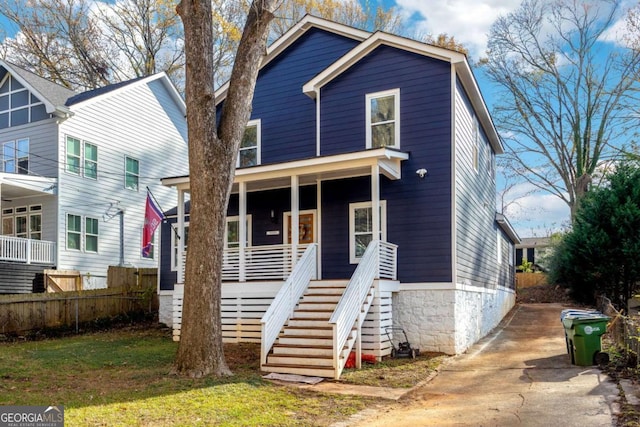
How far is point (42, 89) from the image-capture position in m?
20.7

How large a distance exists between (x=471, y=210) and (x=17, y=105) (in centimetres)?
1717

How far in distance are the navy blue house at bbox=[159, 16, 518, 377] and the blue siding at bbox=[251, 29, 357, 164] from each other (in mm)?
34

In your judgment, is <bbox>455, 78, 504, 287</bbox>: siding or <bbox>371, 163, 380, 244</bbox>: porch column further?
<bbox>455, 78, 504, 287</bbox>: siding

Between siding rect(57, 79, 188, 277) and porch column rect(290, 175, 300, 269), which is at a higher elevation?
siding rect(57, 79, 188, 277)

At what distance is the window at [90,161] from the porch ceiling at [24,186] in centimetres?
153

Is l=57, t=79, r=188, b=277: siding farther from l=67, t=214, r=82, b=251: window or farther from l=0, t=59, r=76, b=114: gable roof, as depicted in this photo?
l=0, t=59, r=76, b=114: gable roof

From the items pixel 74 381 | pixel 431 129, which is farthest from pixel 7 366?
pixel 431 129

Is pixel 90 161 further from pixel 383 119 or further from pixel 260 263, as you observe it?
pixel 383 119

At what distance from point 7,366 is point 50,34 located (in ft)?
74.6

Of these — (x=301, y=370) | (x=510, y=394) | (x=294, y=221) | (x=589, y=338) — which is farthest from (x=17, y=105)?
(x=589, y=338)

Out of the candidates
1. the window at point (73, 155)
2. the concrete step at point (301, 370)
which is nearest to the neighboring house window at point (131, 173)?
the window at point (73, 155)

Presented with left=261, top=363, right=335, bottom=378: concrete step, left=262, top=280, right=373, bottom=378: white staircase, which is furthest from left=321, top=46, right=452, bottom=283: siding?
left=261, top=363, right=335, bottom=378: concrete step

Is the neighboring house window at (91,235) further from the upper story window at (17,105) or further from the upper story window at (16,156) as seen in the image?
the upper story window at (17,105)

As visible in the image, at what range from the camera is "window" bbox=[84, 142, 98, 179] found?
69.6ft
